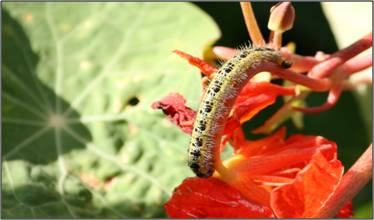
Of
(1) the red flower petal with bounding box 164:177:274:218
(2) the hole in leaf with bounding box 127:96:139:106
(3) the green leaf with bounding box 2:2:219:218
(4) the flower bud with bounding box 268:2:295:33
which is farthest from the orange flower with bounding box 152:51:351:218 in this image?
(2) the hole in leaf with bounding box 127:96:139:106

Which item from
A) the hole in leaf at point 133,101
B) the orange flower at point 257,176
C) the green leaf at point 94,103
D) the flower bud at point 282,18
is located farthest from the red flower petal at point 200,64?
the hole in leaf at point 133,101

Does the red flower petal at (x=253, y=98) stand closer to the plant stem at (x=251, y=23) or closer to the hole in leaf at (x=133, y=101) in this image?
the plant stem at (x=251, y=23)

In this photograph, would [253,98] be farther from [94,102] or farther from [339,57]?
[94,102]

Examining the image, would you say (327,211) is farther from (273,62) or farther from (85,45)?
(85,45)

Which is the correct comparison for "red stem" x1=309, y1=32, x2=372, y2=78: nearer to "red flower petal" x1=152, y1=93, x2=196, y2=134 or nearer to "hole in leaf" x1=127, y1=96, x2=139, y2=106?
"red flower petal" x1=152, y1=93, x2=196, y2=134

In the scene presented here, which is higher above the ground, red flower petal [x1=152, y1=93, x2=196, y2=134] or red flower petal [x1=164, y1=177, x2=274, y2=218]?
red flower petal [x1=152, y1=93, x2=196, y2=134]

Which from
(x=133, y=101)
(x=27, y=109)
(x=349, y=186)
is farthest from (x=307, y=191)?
(x=27, y=109)
